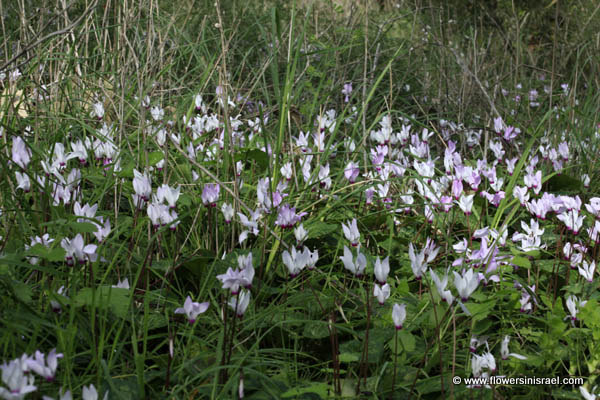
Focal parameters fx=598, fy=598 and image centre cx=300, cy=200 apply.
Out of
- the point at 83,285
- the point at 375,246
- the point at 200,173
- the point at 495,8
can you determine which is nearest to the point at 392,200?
the point at 375,246

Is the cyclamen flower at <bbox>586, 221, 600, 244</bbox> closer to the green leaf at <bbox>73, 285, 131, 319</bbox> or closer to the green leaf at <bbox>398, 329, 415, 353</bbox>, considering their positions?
the green leaf at <bbox>398, 329, 415, 353</bbox>

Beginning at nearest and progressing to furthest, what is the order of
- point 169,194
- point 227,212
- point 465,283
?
point 465,283, point 169,194, point 227,212

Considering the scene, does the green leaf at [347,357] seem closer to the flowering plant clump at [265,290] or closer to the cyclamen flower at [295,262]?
the flowering plant clump at [265,290]

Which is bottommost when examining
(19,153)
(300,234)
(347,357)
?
(347,357)

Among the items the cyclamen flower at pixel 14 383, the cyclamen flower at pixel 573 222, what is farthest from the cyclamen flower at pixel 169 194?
the cyclamen flower at pixel 573 222

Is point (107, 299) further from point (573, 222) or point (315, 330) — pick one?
point (573, 222)

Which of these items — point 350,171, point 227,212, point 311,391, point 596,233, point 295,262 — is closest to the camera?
point 311,391

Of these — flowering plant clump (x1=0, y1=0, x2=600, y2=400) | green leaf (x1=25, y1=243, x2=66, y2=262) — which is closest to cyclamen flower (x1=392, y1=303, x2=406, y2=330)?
flowering plant clump (x1=0, y1=0, x2=600, y2=400)

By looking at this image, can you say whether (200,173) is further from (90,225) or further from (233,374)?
(233,374)

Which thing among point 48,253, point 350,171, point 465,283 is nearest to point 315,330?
point 465,283

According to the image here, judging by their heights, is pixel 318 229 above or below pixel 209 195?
below

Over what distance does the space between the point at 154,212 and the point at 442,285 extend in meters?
0.75

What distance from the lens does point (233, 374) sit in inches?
50.8

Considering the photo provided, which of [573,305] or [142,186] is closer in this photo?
[573,305]
